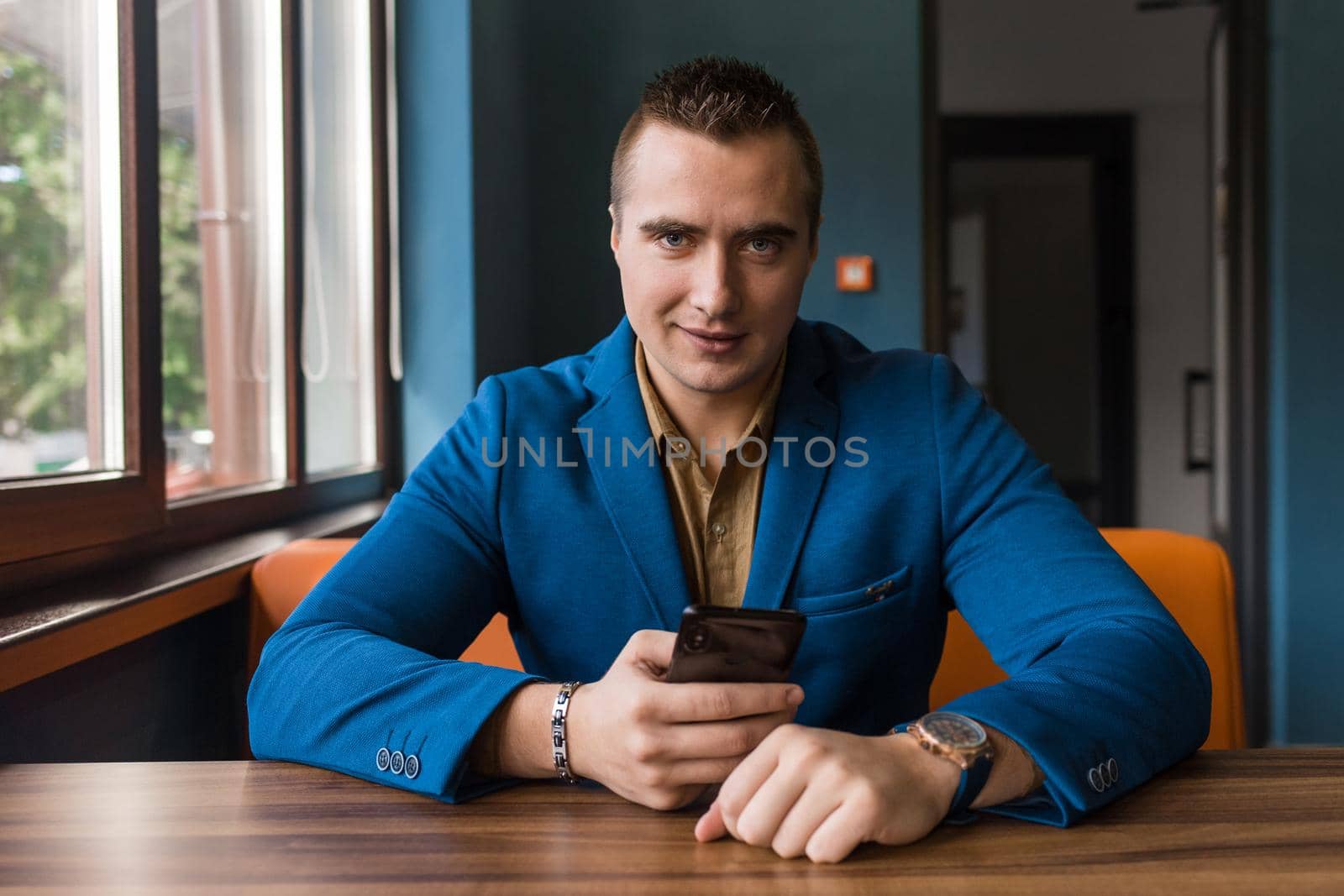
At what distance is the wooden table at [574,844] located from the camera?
2.29 ft

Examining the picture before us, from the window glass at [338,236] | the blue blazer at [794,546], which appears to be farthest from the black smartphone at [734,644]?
the window glass at [338,236]

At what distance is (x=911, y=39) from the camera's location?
365 centimetres

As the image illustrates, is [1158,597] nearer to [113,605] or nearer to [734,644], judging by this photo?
[734,644]

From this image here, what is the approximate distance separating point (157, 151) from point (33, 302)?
342 mm

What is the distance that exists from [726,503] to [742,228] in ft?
1.12

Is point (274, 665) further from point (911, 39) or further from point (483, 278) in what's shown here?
point (911, 39)

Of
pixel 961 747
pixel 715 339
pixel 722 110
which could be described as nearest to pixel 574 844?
pixel 961 747

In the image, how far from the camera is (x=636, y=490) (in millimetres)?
1336

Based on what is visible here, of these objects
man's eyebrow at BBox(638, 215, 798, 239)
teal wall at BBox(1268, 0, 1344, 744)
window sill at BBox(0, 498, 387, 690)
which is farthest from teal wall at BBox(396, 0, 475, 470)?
teal wall at BBox(1268, 0, 1344, 744)

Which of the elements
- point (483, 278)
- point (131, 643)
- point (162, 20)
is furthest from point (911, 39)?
point (131, 643)

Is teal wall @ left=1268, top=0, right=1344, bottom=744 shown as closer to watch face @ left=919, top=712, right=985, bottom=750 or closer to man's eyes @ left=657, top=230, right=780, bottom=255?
man's eyes @ left=657, top=230, right=780, bottom=255

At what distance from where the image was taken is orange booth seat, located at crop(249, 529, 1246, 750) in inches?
58.4

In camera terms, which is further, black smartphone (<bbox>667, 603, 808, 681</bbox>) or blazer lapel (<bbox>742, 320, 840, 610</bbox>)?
blazer lapel (<bbox>742, 320, 840, 610</bbox>)

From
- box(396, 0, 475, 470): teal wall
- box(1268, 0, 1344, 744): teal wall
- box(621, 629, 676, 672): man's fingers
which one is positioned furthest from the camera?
box(1268, 0, 1344, 744): teal wall
